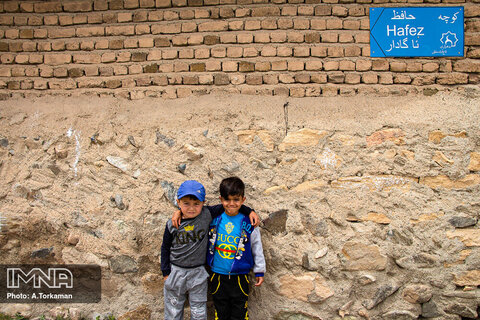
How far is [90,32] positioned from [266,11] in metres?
1.43

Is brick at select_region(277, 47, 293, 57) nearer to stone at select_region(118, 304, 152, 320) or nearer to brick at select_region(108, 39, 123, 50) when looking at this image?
brick at select_region(108, 39, 123, 50)

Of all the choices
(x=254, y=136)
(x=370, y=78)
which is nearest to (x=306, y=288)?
(x=254, y=136)

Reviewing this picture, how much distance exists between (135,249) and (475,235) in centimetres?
250

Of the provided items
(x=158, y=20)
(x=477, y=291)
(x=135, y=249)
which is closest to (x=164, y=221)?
(x=135, y=249)

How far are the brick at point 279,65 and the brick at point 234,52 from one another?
27cm

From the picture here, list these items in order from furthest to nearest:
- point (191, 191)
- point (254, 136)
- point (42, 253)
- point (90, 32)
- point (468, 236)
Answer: point (90, 32), point (42, 253), point (254, 136), point (468, 236), point (191, 191)

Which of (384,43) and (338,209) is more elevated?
(384,43)

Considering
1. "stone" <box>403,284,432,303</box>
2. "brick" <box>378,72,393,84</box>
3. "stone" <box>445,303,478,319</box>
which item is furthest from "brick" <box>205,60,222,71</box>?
"stone" <box>445,303,478,319</box>

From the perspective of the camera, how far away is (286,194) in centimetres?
261

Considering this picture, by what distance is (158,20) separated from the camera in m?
2.81

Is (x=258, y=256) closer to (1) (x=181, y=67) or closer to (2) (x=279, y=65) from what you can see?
(2) (x=279, y=65)

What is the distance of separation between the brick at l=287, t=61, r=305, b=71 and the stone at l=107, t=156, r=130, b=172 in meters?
1.46

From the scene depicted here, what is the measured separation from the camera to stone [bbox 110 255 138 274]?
2676 millimetres

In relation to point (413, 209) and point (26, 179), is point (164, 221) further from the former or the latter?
point (413, 209)
